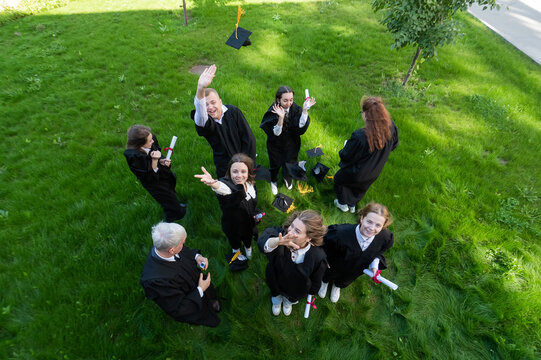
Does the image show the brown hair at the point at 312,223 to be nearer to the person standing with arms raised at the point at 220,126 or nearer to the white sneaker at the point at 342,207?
the person standing with arms raised at the point at 220,126

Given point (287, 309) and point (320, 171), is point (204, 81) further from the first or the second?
point (287, 309)

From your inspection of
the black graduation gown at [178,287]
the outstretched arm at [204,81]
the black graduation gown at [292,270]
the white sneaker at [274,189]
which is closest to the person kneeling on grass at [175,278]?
the black graduation gown at [178,287]

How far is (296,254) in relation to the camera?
2.57 meters

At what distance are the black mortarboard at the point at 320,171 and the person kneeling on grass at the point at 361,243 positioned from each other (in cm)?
174

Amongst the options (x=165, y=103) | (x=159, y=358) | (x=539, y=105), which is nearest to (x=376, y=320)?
(x=159, y=358)

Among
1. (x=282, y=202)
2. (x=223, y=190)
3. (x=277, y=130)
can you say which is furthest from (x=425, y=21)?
(x=223, y=190)

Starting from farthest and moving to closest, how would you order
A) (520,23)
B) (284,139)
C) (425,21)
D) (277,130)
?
1. (520,23)
2. (425,21)
3. (284,139)
4. (277,130)

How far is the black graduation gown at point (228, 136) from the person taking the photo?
3.53 meters

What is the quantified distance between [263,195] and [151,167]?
190 cm

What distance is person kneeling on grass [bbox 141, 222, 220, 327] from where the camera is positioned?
2309 millimetres

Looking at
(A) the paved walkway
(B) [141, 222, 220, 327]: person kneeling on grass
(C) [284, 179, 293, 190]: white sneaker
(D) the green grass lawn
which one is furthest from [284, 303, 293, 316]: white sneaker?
(A) the paved walkway

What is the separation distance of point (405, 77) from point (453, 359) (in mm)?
6466

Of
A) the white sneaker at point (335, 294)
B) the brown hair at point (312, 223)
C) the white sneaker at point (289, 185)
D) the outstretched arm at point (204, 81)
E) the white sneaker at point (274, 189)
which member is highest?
the outstretched arm at point (204, 81)

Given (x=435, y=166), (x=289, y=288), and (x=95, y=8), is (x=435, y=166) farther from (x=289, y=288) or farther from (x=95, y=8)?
(x=95, y=8)
